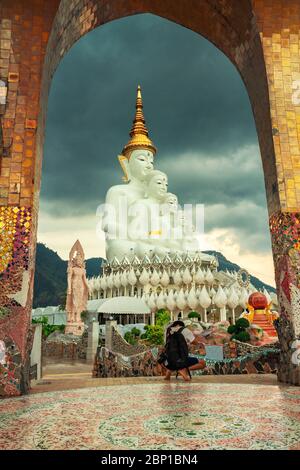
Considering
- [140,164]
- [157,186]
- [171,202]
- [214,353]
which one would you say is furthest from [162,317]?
[214,353]

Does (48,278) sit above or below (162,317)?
above

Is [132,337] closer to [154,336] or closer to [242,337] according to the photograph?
[154,336]

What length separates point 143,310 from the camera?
66.6 ft

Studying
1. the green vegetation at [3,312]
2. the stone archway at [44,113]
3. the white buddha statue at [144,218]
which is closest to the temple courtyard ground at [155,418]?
the stone archway at [44,113]

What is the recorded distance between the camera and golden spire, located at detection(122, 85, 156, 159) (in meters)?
28.2

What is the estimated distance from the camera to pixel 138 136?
94.7 feet

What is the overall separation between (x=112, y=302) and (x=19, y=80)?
14.9 metres

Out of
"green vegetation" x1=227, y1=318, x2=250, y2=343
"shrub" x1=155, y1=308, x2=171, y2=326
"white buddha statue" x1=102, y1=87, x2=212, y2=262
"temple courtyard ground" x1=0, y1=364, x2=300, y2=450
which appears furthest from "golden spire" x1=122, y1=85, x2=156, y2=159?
"temple courtyard ground" x1=0, y1=364, x2=300, y2=450

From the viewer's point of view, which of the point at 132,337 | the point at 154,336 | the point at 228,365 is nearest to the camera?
the point at 228,365

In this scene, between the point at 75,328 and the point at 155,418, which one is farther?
the point at 75,328

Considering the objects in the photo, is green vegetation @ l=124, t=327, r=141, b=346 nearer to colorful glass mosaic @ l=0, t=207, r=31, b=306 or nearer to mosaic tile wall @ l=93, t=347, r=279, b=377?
mosaic tile wall @ l=93, t=347, r=279, b=377

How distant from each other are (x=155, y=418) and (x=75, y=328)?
16721 mm
